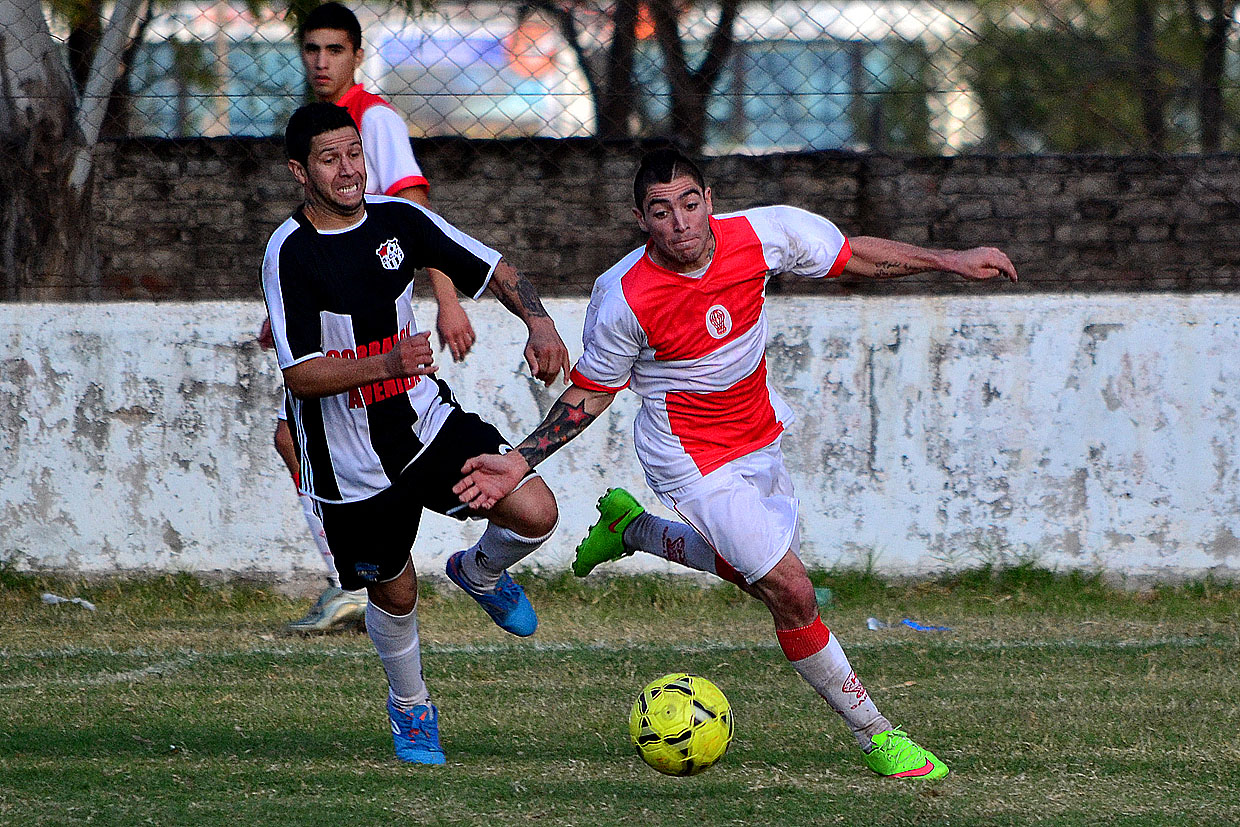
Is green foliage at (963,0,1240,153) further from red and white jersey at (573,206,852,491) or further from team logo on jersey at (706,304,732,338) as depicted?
team logo on jersey at (706,304,732,338)

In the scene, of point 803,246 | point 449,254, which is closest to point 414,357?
point 449,254

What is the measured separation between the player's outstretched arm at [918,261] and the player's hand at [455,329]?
50.0 inches

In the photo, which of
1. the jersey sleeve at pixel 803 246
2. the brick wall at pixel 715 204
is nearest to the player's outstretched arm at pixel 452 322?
the jersey sleeve at pixel 803 246

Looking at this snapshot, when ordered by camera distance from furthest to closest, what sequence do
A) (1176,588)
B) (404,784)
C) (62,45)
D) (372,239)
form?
(62,45) < (1176,588) < (372,239) < (404,784)

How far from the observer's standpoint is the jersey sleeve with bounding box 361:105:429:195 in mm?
5598

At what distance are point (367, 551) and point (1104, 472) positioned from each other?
4203mm

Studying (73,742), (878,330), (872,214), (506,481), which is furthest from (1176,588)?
(73,742)

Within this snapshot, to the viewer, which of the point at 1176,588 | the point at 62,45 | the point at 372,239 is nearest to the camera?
the point at 372,239

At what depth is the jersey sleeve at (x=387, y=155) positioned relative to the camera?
560cm

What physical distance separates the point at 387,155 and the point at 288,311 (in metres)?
1.80

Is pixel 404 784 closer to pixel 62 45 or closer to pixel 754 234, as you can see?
pixel 754 234

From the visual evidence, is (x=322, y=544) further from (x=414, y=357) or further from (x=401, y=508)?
(x=414, y=357)

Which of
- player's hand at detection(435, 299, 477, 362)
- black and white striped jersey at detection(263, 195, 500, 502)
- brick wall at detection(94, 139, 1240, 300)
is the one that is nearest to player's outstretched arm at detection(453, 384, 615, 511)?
black and white striped jersey at detection(263, 195, 500, 502)

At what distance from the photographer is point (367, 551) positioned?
13.5ft
